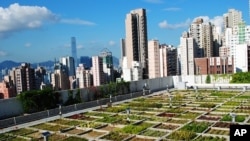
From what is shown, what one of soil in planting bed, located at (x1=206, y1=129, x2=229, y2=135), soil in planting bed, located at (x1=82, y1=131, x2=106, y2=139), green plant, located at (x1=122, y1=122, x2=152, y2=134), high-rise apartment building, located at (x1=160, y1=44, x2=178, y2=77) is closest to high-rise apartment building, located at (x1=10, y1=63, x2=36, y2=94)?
high-rise apartment building, located at (x1=160, y1=44, x2=178, y2=77)

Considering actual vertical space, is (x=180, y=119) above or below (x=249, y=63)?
below

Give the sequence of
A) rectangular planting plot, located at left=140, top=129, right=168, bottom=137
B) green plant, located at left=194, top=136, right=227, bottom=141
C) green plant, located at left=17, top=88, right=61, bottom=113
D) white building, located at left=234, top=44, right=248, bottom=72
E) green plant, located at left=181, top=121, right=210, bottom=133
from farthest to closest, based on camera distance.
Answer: white building, located at left=234, top=44, right=248, bottom=72 → green plant, located at left=17, top=88, right=61, bottom=113 → green plant, located at left=181, top=121, right=210, bottom=133 → rectangular planting plot, located at left=140, top=129, right=168, bottom=137 → green plant, located at left=194, top=136, right=227, bottom=141

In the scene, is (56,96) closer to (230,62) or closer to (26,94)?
(26,94)

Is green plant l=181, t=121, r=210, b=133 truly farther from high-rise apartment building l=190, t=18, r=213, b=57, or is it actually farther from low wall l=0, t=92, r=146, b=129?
high-rise apartment building l=190, t=18, r=213, b=57

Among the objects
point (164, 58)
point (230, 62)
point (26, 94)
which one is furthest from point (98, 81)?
point (26, 94)

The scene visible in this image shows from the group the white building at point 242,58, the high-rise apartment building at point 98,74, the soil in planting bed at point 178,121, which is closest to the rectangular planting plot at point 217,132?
the soil in planting bed at point 178,121

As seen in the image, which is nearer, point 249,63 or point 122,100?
point 122,100
